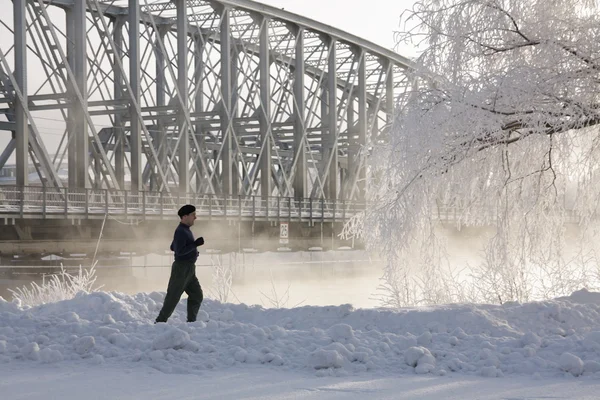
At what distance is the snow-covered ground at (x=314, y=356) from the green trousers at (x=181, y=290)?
0.19 m

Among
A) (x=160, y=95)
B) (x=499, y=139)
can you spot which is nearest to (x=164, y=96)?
(x=160, y=95)

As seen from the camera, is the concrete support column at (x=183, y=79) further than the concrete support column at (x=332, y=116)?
No

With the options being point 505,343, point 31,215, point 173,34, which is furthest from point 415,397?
point 173,34

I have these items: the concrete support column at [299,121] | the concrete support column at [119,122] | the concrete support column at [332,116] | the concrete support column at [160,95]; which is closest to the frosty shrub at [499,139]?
the concrete support column at [160,95]

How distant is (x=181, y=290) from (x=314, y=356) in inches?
112

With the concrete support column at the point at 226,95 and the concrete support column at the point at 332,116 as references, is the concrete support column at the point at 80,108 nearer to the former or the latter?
the concrete support column at the point at 226,95

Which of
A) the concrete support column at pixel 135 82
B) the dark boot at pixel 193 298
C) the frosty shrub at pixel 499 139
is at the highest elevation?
the concrete support column at pixel 135 82

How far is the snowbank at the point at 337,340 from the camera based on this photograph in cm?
768

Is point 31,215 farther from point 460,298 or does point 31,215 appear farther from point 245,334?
point 245,334

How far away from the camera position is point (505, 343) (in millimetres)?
8383

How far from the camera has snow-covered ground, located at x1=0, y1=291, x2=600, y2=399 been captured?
6.86m

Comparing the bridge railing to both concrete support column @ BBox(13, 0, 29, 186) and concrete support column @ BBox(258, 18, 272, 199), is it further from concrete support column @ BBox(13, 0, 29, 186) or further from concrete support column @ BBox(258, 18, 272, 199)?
concrete support column @ BBox(258, 18, 272, 199)

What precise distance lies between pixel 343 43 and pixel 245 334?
1975 inches

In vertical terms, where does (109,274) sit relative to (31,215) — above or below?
below
